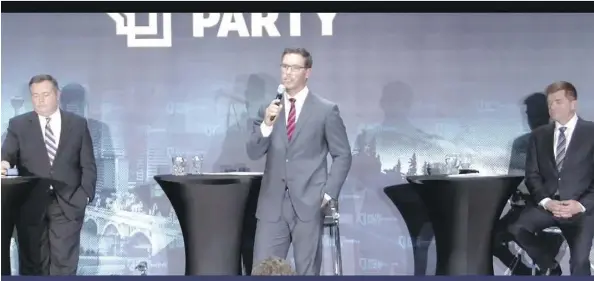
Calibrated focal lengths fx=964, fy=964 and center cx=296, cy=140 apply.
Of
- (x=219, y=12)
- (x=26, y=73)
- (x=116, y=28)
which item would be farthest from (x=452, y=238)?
(x=26, y=73)

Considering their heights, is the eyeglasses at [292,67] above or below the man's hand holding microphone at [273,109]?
above

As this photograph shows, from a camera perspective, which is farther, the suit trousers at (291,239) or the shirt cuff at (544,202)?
the shirt cuff at (544,202)

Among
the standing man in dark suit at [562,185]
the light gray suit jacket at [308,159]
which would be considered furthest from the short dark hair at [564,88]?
the light gray suit jacket at [308,159]

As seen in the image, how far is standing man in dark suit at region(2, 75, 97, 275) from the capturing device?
18.7ft

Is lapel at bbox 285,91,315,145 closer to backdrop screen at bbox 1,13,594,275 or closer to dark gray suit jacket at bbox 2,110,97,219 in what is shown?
backdrop screen at bbox 1,13,594,275

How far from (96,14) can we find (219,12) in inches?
29.8

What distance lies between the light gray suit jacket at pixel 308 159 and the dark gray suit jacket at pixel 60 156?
1058mm

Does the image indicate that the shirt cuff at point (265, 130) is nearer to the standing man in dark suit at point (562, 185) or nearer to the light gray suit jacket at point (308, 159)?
the light gray suit jacket at point (308, 159)

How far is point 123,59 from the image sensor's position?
19.1 ft

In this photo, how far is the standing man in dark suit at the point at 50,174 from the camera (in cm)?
571

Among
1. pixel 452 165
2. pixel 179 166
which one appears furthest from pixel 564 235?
pixel 179 166

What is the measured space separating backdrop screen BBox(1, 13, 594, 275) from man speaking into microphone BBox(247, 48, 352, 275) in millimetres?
255

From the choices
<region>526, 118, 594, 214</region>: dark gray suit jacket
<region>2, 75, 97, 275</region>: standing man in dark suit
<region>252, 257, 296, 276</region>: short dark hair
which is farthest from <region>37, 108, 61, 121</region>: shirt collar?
<region>252, 257, 296, 276</region>: short dark hair

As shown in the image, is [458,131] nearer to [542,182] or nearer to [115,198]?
[542,182]
